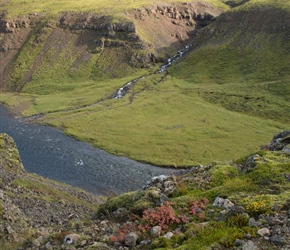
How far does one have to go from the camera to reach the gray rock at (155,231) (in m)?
13.8

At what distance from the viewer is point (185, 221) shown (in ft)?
47.2

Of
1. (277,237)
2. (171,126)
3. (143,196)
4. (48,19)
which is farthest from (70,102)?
(277,237)

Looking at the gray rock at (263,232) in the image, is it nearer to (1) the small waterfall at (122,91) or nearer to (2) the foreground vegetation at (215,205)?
(2) the foreground vegetation at (215,205)

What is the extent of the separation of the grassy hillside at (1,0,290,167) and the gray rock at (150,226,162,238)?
54061 millimetres

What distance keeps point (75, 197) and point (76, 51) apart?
138m

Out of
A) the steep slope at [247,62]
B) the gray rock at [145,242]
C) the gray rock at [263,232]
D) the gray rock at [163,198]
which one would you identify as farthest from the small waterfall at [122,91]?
the gray rock at [263,232]

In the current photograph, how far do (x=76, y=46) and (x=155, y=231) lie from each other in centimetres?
17154

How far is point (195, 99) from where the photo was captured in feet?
397

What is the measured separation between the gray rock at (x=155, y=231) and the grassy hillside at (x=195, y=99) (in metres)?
54.1

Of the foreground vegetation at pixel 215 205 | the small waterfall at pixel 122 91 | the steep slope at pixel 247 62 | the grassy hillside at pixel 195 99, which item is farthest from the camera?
the small waterfall at pixel 122 91

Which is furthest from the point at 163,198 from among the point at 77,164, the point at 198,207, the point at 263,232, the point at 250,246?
the point at 77,164

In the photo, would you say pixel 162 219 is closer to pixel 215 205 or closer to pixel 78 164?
pixel 215 205

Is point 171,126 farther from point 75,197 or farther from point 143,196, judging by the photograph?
point 143,196

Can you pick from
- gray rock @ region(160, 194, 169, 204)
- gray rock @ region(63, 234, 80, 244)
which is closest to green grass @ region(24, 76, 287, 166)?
gray rock @ region(160, 194, 169, 204)
